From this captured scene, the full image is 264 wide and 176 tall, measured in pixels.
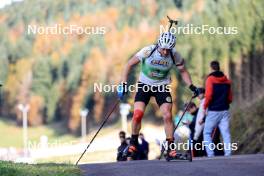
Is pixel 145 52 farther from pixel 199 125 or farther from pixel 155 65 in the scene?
pixel 199 125

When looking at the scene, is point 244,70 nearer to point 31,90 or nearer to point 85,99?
point 85,99

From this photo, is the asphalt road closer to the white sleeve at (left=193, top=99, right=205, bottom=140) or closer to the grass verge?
the grass verge

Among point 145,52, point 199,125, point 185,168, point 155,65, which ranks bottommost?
point 185,168

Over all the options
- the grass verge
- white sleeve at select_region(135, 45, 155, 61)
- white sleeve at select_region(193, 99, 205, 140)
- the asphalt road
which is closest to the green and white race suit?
white sleeve at select_region(135, 45, 155, 61)

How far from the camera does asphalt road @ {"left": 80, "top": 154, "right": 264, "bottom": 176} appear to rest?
413 inches

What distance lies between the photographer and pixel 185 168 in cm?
1108

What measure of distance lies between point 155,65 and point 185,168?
220 cm

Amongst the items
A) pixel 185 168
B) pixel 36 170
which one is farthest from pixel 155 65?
pixel 36 170

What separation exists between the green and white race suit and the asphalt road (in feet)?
4.49

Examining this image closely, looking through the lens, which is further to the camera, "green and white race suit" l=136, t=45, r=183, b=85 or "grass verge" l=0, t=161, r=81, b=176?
"green and white race suit" l=136, t=45, r=183, b=85

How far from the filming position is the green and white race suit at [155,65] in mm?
12734

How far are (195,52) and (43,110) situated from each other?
11450mm

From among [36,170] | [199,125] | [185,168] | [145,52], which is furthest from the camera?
[199,125]

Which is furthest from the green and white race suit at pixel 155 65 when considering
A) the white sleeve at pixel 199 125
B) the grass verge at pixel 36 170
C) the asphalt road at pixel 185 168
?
the white sleeve at pixel 199 125
